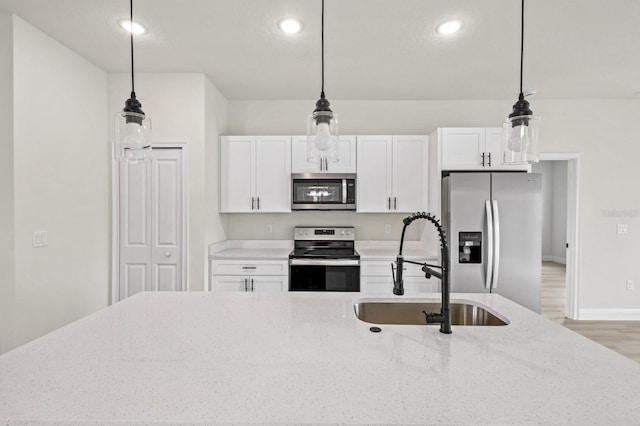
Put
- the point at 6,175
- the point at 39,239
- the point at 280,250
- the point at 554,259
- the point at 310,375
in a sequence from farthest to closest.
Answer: the point at 554,259
the point at 280,250
the point at 39,239
the point at 6,175
the point at 310,375

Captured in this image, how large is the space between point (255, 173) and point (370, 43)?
1773 mm

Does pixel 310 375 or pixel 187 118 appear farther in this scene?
pixel 187 118

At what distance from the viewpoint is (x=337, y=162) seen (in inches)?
140

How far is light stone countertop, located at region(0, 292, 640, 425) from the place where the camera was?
755mm

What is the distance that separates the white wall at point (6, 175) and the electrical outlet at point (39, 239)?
0.46 ft

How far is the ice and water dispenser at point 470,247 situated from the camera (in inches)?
121

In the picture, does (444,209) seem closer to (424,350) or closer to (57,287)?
(424,350)

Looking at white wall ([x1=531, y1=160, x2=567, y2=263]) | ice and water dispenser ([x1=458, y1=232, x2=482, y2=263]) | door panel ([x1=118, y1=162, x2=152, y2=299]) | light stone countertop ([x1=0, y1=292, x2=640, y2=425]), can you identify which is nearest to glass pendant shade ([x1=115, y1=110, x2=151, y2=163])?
light stone countertop ([x1=0, y1=292, x2=640, y2=425])

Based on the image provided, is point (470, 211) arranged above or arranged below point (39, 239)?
above

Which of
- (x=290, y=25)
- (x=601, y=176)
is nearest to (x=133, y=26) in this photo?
(x=290, y=25)

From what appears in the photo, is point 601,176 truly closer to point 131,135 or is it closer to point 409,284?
point 409,284

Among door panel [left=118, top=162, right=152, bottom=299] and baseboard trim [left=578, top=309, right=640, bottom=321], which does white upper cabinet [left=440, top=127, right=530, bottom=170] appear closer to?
baseboard trim [left=578, top=309, right=640, bottom=321]

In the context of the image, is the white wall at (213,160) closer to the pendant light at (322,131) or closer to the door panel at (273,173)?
the door panel at (273,173)

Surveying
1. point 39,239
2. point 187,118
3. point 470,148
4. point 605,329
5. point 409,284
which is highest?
point 187,118
